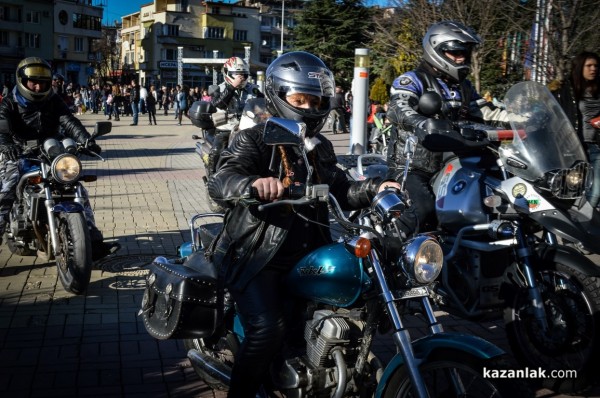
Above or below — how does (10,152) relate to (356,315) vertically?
above

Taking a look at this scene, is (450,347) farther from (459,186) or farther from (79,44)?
(79,44)

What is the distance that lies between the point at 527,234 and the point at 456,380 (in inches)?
82.0

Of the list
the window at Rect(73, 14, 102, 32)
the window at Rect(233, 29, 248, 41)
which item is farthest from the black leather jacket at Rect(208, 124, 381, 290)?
the window at Rect(233, 29, 248, 41)

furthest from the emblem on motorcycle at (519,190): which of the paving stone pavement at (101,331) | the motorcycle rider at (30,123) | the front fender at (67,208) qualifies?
the motorcycle rider at (30,123)

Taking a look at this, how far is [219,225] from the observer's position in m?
4.13

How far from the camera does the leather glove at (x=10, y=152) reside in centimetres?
693

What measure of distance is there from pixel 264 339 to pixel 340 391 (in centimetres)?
43

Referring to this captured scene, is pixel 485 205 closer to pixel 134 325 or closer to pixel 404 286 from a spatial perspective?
pixel 404 286

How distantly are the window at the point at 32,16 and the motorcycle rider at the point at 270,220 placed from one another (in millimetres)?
89558

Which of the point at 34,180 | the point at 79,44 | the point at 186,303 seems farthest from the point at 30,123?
the point at 79,44

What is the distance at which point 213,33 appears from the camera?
100 metres

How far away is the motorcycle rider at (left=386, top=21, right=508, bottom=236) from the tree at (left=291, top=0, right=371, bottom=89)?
44.7m

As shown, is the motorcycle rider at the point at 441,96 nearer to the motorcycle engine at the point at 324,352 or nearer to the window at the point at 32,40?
the motorcycle engine at the point at 324,352

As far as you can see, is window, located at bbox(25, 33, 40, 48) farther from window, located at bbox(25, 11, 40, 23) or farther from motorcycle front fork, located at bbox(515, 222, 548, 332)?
motorcycle front fork, located at bbox(515, 222, 548, 332)
